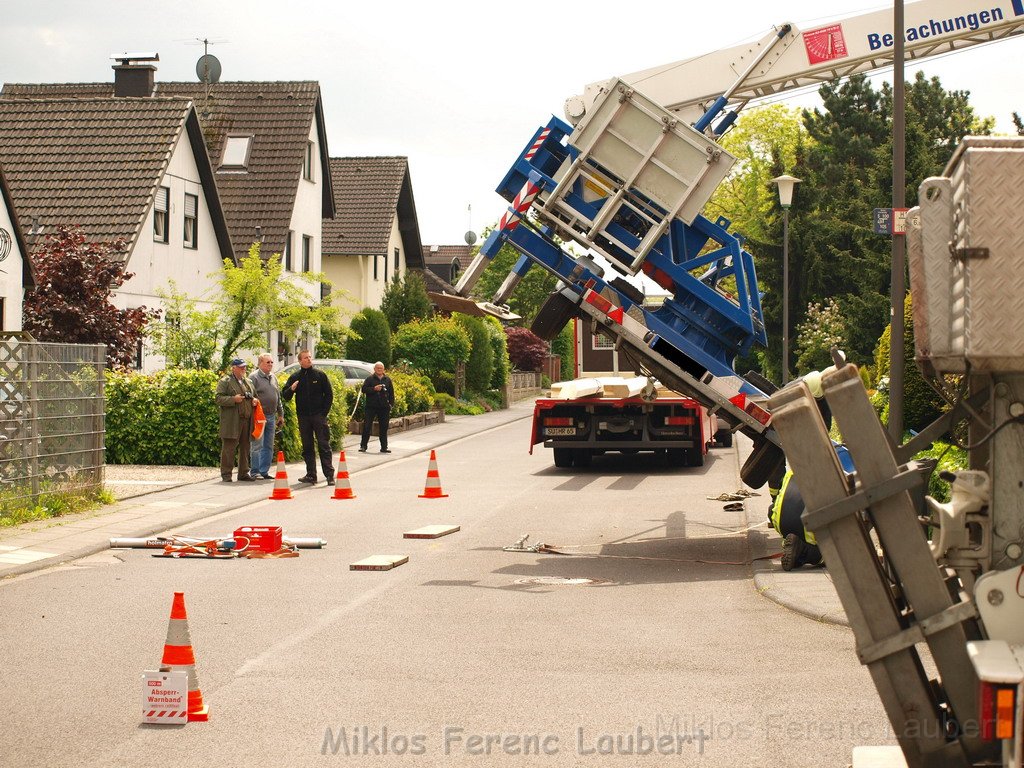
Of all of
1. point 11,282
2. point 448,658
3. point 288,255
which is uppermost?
point 288,255

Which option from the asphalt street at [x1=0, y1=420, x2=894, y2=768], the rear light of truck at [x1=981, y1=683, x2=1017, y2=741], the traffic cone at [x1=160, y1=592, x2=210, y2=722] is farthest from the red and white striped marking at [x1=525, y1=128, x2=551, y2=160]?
the rear light of truck at [x1=981, y1=683, x2=1017, y2=741]

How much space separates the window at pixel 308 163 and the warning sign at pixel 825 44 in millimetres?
30560

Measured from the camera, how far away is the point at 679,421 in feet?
71.6

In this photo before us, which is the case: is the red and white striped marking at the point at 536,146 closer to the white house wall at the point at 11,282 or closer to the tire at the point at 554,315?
the tire at the point at 554,315

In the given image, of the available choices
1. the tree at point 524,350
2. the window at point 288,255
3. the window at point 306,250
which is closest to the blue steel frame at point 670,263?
the window at point 288,255

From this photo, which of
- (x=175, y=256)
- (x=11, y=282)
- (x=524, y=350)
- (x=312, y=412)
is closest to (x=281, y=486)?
(x=312, y=412)

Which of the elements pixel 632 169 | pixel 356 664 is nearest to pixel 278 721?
pixel 356 664

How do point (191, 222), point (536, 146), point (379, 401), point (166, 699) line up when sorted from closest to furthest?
point (166, 699)
point (536, 146)
point (379, 401)
point (191, 222)

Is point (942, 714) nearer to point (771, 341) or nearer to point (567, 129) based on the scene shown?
point (567, 129)

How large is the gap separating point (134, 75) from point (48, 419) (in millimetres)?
27687

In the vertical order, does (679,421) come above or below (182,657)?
above

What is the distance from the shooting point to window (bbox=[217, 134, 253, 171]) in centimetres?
4328

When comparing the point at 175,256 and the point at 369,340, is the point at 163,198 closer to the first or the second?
the point at 175,256

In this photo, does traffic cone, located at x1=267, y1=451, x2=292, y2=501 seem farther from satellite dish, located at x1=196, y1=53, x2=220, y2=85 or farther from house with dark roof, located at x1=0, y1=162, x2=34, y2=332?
satellite dish, located at x1=196, y1=53, x2=220, y2=85
